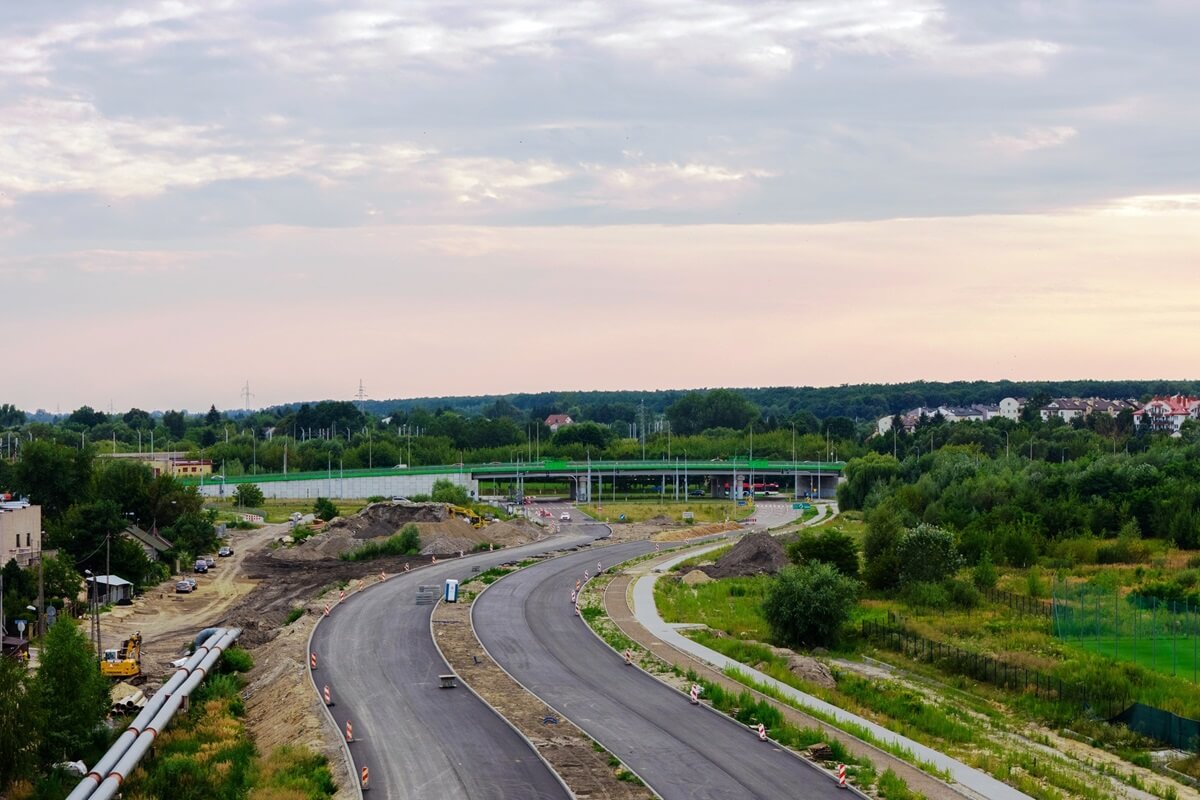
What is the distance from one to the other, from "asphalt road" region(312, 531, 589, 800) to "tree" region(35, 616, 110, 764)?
25.8 feet

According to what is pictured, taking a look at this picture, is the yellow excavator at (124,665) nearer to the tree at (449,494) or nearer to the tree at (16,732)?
the tree at (16,732)

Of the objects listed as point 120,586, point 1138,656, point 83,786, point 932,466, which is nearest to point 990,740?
point 1138,656

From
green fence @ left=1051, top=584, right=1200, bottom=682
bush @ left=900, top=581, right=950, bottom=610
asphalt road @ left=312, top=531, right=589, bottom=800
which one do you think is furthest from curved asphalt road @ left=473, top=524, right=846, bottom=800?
green fence @ left=1051, top=584, right=1200, bottom=682

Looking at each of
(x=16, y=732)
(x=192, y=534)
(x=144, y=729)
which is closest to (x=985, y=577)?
(x=144, y=729)

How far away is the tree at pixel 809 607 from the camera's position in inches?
2416

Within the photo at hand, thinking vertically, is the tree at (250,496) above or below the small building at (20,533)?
below

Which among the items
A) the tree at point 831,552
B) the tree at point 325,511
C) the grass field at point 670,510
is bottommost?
the grass field at point 670,510

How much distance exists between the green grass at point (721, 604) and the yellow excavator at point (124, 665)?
2572 centimetres

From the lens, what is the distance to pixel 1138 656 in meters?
56.0

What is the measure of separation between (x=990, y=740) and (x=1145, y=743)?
547cm

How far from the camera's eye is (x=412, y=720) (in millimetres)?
43062

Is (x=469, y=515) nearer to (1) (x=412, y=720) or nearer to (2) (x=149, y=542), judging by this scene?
(2) (x=149, y=542)

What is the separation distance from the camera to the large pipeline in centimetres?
3569

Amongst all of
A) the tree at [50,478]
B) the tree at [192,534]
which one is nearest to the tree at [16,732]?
the tree at [192,534]
